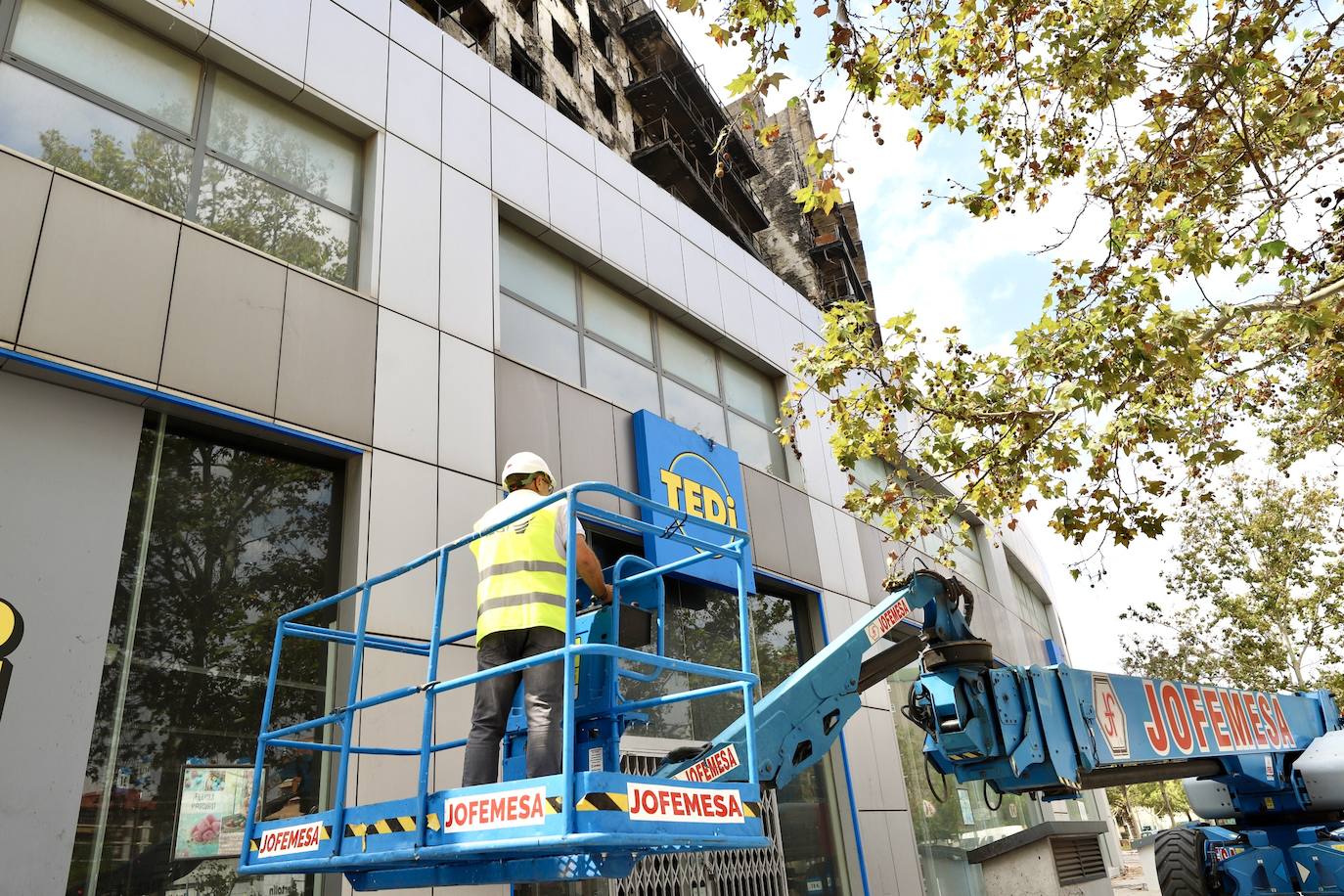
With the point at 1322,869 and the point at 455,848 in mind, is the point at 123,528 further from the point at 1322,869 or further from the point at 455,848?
the point at 1322,869

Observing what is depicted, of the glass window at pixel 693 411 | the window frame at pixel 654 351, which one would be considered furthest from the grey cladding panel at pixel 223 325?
the glass window at pixel 693 411

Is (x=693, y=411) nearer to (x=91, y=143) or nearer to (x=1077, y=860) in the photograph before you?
(x=1077, y=860)

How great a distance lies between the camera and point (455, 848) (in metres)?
3.47

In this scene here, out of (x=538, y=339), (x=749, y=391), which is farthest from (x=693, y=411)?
(x=538, y=339)

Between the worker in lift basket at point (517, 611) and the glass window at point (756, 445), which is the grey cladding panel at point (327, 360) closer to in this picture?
the worker in lift basket at point (517, 611)

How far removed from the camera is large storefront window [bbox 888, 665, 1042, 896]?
540 inches

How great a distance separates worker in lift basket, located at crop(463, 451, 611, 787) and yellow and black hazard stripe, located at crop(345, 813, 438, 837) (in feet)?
1.16

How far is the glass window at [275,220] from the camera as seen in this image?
25.5 ft

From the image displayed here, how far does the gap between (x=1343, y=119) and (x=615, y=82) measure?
1912cm

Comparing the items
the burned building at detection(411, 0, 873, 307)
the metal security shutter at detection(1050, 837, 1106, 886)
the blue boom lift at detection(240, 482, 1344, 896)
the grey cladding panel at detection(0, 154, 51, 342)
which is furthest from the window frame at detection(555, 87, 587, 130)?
the metal security shutter at detection(1050, 837, 1106, 886)

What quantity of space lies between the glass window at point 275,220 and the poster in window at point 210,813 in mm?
4342

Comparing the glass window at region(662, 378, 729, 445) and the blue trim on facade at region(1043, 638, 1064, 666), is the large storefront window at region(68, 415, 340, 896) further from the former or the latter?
the blue trim on facade at region(1043, 638, 1064, 666)

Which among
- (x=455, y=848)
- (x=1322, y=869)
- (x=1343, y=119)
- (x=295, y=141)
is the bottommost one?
(x=1322, y=869)

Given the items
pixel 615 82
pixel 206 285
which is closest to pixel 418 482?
pixel 206 285
